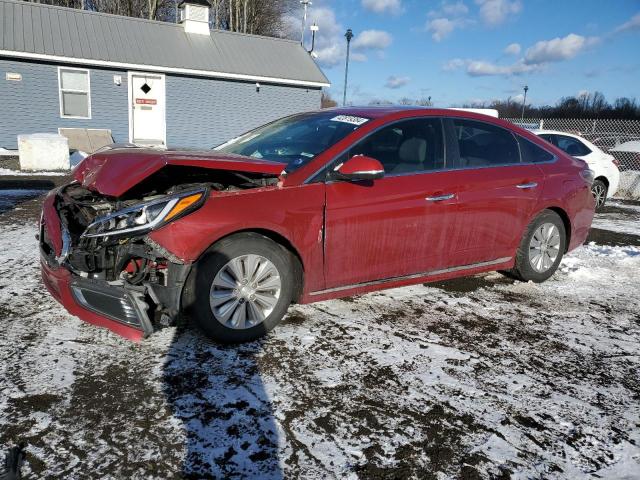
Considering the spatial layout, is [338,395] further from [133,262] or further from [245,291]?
[133,262]

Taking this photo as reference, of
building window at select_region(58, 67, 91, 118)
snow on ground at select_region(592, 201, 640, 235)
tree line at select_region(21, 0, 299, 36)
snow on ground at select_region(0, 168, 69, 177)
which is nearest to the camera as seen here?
snow on ground at select_region(592, 201, 640, 235)

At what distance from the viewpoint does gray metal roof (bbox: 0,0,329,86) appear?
15.5 metres

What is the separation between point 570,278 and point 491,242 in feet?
5.01

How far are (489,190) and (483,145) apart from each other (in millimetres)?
455

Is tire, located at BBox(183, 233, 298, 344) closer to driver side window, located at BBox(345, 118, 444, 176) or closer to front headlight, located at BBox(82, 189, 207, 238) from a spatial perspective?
front headlight, located at BBox(82, 189, 207, 238)

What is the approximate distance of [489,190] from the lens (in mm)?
4426

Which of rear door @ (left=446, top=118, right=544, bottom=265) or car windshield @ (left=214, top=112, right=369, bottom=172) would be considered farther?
rear door @ (left=446, top=118, right=544, bottom=265)

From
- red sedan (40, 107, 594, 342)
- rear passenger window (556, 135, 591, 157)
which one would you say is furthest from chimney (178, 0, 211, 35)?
red sedan (40, 107, 594, 342)

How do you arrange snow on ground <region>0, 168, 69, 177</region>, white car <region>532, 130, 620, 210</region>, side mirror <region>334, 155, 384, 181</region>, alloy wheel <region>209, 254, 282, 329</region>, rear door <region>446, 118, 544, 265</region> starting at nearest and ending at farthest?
alloy wheel <region>209, 254, 282, 329</region> → side mirror <region>334, 155, 384, 181</region> → rear door <region>446, 118, 544, 265</region> → white car <region>532, 130, 620, 210</region> → snow on ground <region>0, 168, 69, 177</region>

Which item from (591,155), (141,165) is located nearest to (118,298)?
(141,165)

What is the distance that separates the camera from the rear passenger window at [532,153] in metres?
4.86

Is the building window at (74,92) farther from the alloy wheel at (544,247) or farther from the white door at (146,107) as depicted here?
the alloy wheel at (544,247)

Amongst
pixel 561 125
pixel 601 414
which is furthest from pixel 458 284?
pixel 561 125

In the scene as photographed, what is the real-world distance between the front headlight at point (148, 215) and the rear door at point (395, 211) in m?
0.99
